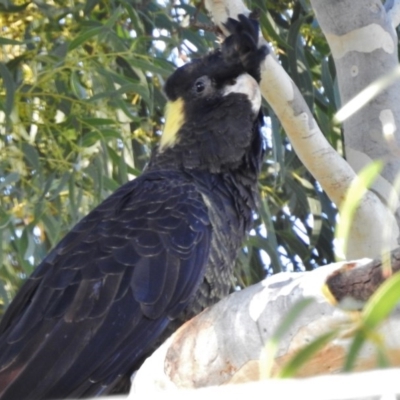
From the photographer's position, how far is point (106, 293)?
182cm

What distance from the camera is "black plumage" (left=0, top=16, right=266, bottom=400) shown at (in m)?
1.73

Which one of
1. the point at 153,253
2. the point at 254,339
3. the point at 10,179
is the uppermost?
the point at 10,179

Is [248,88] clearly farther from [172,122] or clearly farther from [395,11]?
[395,11]

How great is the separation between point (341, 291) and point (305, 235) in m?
2.22

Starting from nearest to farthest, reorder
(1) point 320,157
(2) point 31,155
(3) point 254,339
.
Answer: (3) point 254,339 → (1) point 320,157 → (2) point 31,155

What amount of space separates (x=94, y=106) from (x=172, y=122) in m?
0.38

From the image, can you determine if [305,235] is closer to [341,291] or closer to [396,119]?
[396,119]

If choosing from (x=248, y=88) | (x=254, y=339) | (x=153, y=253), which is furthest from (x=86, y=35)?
(x=254, y=339)

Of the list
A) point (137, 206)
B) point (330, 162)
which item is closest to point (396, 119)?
point (330, 162)

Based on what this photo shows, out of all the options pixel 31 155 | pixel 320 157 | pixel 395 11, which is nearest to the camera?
pixel 320 157

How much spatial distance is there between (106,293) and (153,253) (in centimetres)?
14

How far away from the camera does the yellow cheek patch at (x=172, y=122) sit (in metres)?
2.28

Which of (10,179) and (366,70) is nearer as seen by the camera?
(366,70)

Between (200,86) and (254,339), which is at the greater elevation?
(200,86)
